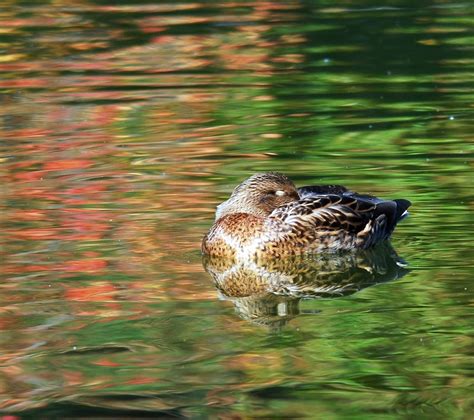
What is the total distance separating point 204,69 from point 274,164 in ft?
15.9

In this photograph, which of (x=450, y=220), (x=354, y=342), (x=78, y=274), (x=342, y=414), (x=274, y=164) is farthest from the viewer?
(x=274, y=164)

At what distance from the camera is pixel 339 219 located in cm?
934

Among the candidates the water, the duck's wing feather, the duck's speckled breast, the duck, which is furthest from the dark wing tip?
the duck's speckled breast

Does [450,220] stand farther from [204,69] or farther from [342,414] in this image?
[204,69]

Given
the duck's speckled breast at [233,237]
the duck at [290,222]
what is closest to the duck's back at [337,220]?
the duck at [290,222]

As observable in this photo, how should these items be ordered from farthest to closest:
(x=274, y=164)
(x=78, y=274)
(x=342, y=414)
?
1. (x=274, y=164)
2. (x=78, y=274)
3. (x=342, y=414)

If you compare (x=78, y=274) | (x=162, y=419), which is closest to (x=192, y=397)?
(x=162, y=419)

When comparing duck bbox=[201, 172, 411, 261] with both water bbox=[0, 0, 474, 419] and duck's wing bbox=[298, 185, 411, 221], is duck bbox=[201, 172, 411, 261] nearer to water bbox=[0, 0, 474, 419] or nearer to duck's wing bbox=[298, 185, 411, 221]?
duck's wing bbox=[298, 185, 411, 221]

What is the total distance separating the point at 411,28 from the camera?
1780 centimetres

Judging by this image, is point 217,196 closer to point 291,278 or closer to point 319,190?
point 319,190

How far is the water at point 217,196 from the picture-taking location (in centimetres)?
692

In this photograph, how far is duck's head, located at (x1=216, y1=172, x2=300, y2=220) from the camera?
31.2 feet

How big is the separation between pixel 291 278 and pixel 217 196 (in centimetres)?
189

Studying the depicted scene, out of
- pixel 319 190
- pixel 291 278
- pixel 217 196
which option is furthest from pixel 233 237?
pixel 217 196
